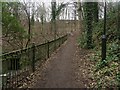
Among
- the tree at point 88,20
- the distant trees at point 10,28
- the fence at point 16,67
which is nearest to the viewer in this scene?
the fence at point 16,67

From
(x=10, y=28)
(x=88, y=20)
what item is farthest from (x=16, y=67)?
(x=88, y=20)

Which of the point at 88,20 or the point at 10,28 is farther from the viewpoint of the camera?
the point at 88,20

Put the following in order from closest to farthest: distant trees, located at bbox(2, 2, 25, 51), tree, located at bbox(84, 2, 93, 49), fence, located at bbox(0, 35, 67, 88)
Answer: fence, located at bbox(0, 35, 67, 88) < distant trees, located at bbox(2, 2, 25, 51) < tree, located at bbox(84, 2, 93, 49)

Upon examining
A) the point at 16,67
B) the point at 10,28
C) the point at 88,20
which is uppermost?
the point at 88,20

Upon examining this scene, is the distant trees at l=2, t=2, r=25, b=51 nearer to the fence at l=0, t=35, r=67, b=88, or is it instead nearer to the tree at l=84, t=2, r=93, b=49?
the fence at l=0, t=35, r=67, b=88

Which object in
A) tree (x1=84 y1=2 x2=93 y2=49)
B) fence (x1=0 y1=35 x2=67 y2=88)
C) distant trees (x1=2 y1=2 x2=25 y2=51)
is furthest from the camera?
tree (x1=84 y1=2 x2=93 y2=49)

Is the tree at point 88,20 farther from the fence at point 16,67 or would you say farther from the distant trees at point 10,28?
the fence at point 16,67

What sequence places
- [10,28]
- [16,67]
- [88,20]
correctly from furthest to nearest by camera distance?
1. [88,20]
2. [10,28]
3. [16,67]

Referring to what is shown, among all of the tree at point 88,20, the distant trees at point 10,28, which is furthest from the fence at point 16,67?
the tree at point 88,20

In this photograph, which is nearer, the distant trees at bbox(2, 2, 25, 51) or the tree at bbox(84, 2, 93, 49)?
the distant trees at bbox(2, 2, 25, 51)

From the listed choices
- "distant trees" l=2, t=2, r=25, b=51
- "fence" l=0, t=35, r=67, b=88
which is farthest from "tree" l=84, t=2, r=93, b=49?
"fence" l=0, t=35, r=67, b=88

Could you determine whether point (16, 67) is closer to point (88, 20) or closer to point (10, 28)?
point (10, 28)

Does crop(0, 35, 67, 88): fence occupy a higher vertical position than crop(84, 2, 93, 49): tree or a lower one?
lower

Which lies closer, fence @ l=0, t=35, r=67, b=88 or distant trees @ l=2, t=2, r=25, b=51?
fence @ l=0, t=35, r=67, b=88
